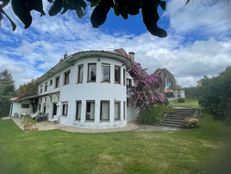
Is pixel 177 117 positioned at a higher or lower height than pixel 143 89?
lower

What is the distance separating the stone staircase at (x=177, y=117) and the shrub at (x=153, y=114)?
551mm

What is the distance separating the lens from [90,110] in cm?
1733

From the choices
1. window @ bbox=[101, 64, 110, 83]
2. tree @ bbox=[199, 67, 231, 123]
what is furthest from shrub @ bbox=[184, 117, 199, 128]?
tree @ bbox=[199, 67, 231, 123]

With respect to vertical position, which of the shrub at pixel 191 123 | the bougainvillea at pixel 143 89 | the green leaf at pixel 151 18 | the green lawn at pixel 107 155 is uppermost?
the bougainvillea at pixel 143 89

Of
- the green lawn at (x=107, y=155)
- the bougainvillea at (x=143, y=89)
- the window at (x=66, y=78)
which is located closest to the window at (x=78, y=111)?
the window at (x=66, y=78)

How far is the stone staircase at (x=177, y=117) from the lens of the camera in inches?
737

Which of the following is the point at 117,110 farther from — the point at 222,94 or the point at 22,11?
the point at 22,11

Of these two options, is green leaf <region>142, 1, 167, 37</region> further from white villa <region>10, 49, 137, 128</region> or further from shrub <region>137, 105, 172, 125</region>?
shrub <region>137, 105, 172, 125</region>

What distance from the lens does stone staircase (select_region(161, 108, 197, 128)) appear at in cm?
1872

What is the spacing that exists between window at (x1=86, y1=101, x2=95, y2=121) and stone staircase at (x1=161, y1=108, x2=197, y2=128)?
6.92 meters

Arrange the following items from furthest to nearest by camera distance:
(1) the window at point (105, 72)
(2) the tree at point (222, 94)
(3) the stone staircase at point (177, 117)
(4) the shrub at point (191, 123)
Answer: (3) the stone staircase at point (177, 117) → (1) the window at point (105, 72) → (4) the shrub at point (191, 123) → (2) the tree at point (222, 94)

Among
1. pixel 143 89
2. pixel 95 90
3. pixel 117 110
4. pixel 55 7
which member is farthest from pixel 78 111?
pixel 55 7

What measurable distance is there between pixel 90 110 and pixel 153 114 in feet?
21.8

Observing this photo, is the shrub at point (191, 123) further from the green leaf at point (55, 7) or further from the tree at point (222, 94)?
the green leaf at point (55, 7)
